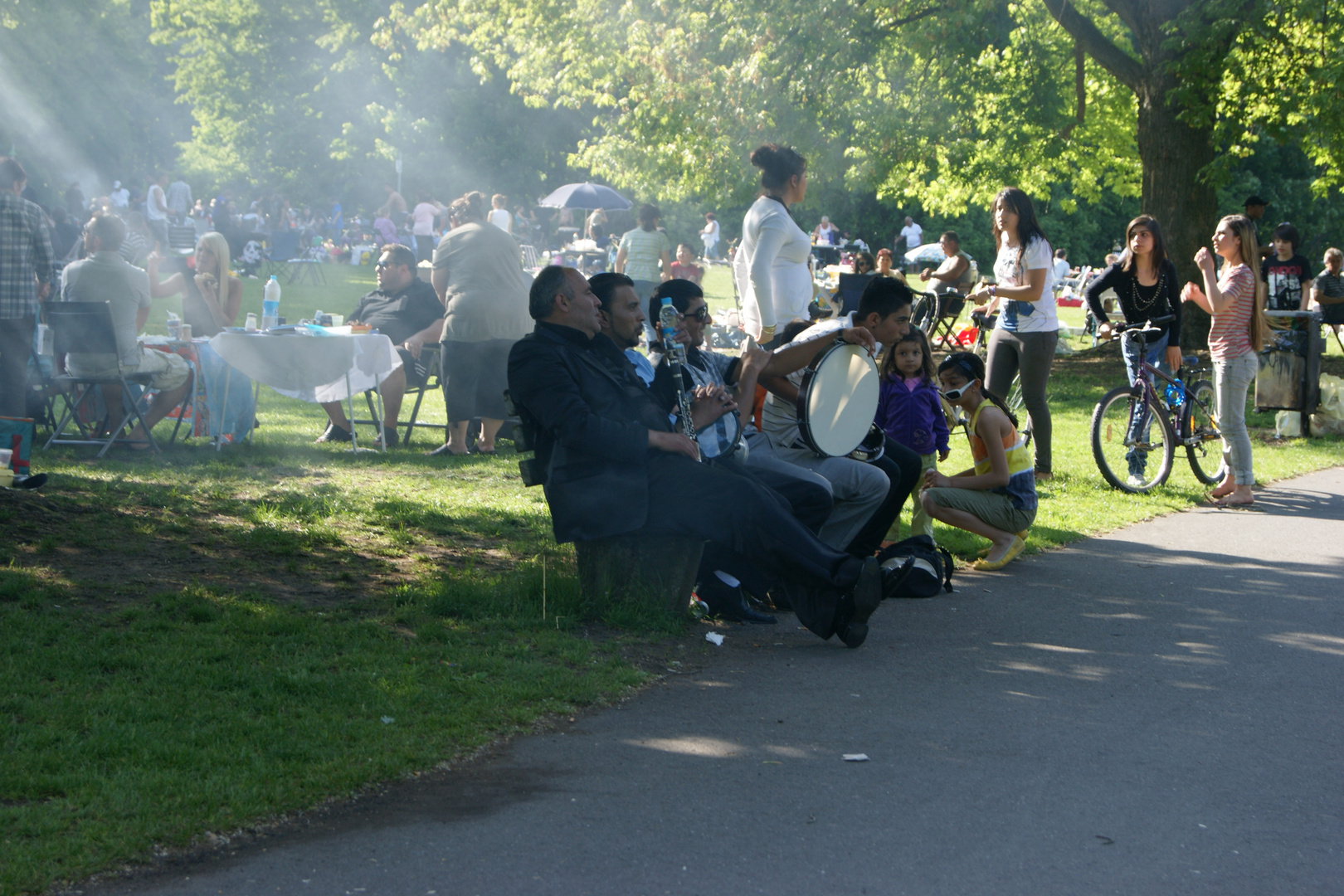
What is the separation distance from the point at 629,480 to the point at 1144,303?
568 cm

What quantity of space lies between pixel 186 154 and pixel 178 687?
53.9 meters

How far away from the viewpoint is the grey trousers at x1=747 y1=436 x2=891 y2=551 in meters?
6.22

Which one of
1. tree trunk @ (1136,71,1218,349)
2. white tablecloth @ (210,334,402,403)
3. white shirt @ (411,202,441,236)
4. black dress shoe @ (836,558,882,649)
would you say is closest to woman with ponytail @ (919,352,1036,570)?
black dress shoe @ (836,558,882,649)

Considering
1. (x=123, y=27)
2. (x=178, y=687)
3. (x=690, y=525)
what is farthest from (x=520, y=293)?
(x=123, y=27)

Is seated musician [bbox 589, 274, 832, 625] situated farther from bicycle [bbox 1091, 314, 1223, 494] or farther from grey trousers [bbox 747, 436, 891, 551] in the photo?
bicycle [bbox 1091, 314, 1223, 494]

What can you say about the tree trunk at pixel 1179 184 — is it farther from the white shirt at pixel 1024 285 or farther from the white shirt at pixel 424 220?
the white shirt at pixel 424 220

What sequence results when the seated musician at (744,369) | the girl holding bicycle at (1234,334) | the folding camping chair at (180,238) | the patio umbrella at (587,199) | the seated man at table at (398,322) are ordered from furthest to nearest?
the patio umbrella at (587,199) → the folding camping chair at (180,238) → the seated man at table at (398,322) → the girl holding bicycle at (1234,334) → the seated musician at (744,369)

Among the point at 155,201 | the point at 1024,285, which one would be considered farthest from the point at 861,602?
the point at 155,201

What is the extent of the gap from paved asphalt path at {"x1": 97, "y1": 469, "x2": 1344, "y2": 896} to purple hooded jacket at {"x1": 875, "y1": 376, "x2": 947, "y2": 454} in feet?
3.98

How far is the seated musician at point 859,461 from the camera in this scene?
20.4 ft

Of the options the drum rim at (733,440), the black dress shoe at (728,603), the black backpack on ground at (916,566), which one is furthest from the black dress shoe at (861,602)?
the drum rim at (733,440)

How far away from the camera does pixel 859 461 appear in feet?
20.9

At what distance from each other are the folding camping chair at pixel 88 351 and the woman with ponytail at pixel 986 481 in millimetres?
6018

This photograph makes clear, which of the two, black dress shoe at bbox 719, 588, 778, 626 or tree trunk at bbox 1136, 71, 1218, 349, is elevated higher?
tree trunk at bbox 1136, 71, 1218, 349
